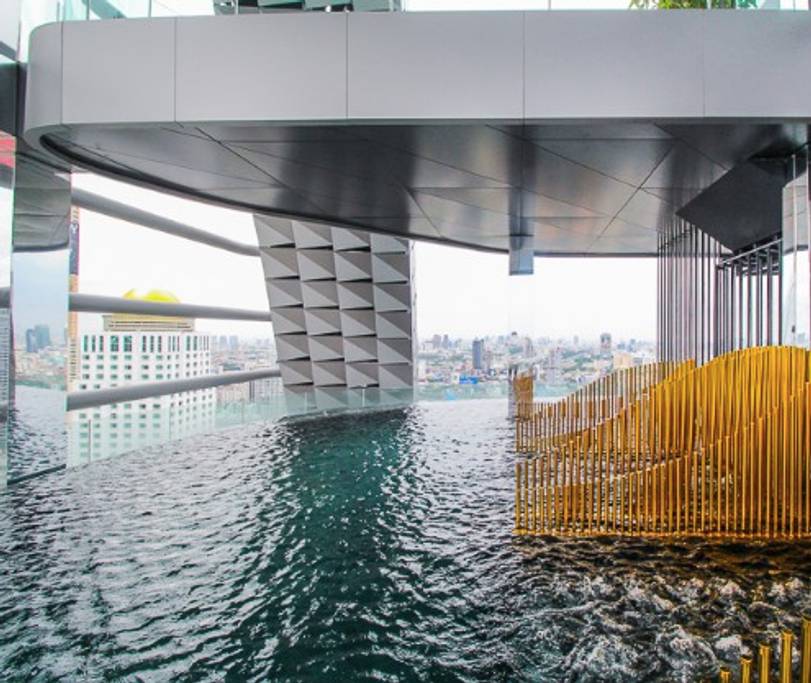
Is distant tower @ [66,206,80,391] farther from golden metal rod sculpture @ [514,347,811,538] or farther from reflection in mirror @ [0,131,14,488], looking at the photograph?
golden metal rod sculpture @ [514,347,811,538]

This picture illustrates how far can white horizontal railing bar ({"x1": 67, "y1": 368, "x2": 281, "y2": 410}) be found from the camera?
14258mm

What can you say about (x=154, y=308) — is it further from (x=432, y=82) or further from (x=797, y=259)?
(x=797, y=259)

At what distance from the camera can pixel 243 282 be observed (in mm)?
24094

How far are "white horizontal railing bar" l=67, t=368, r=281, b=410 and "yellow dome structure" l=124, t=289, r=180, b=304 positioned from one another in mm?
2255

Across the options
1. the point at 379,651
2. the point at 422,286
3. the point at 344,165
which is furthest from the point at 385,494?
the point at 422,286

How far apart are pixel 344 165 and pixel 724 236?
358 inches

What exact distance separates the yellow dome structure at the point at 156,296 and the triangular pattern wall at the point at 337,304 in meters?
4.71

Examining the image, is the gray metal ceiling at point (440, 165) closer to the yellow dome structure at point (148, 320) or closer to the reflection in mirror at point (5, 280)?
the reflection in mirror at point (5, 280)

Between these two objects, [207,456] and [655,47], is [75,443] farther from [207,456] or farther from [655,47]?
[655,47]

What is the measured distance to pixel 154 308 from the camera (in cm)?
1733

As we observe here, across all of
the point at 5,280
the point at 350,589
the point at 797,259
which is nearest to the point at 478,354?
the point at 797,259

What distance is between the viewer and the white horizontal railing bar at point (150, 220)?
46.5ft

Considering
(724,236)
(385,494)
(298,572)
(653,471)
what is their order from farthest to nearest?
(724,236) < (385,494) < (653,471) < (298,572)

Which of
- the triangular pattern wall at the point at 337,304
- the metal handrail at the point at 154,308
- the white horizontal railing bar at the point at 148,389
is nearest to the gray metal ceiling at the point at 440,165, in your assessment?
the metal handrail at the point at 154,308
